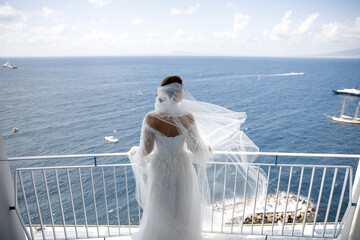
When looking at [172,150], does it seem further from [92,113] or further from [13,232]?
[92,113]

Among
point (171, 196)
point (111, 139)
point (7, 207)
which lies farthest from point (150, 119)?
point (111, 139)

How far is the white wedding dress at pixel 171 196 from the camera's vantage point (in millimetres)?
1815

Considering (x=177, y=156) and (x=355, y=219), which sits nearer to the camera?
(x=177, y=156)

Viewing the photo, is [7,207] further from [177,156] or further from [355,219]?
[355,219]

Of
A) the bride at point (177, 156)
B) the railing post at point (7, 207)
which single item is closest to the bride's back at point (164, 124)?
the bride at point (177, 156)

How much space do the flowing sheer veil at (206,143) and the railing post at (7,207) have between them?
1.19m

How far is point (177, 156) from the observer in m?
1.82

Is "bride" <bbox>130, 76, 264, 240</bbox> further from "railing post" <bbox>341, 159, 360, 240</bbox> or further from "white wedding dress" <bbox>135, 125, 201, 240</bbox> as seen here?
"railing post" <bbox>341, 159, 360, 240</bbox>

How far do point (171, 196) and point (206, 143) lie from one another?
21.5 inches

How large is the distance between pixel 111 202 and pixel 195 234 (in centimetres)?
1673

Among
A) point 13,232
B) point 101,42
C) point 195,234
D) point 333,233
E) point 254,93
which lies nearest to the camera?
point 195,234

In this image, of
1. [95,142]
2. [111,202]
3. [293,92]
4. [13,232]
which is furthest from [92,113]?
[293,92]

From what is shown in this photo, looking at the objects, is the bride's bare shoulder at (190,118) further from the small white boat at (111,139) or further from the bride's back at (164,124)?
the small white boat at (111,139)

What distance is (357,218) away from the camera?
217cm
